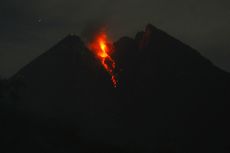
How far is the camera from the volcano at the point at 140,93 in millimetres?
133375

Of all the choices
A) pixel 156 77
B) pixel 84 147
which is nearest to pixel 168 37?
pixel 156 77

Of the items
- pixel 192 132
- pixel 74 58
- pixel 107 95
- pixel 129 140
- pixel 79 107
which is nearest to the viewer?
pixel 129 140

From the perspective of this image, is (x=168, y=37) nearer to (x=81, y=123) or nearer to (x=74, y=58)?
(x=74, y=58)

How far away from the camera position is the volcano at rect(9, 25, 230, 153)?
133 meters

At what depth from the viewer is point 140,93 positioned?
163125 mm

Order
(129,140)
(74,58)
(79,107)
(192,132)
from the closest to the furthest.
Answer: (129,140)
(192,132)
(79,107)
(74,58)

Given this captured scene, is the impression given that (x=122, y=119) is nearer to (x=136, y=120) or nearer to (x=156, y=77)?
(x=136, y=120)

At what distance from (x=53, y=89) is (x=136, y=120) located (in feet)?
111

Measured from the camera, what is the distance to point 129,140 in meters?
129

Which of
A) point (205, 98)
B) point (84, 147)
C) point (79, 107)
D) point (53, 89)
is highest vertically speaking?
point (53, 89)

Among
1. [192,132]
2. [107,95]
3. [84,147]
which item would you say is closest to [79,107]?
[107,95]

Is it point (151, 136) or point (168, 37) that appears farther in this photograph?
point (168, 37)

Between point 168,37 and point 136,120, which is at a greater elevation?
point 168,37

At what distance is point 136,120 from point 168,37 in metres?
41.6
